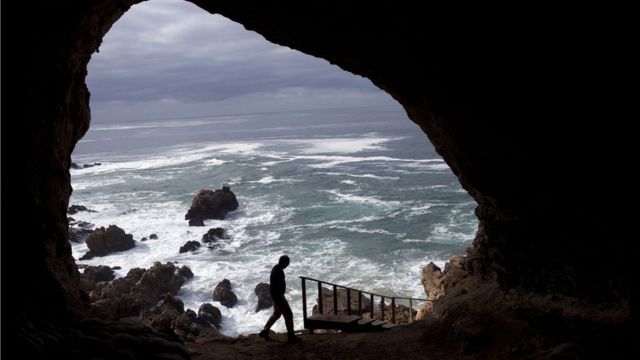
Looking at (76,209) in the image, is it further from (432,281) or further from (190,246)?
(432,281)

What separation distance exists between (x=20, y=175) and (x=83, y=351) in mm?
2731

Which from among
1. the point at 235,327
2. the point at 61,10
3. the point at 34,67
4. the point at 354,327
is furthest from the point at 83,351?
the point at 235,327

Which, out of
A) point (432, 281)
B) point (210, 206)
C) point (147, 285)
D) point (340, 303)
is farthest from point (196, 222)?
point (432, 281)

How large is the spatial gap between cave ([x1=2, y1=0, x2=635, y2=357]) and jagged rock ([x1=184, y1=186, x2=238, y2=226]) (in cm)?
2803

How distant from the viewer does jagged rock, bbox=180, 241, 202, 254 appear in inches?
1198

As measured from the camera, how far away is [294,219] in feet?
119

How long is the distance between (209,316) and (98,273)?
26.6ft

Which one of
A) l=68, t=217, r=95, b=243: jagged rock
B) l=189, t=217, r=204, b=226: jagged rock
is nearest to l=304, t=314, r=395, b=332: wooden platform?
l=189, t=217, r=204, b=226: jagged rock

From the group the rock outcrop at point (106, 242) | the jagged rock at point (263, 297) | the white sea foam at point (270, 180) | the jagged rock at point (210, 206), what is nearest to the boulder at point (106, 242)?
the rock outcrop at point (106, 242)

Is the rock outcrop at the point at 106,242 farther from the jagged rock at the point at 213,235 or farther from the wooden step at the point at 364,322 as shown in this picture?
the wooden step at the point at 364,322

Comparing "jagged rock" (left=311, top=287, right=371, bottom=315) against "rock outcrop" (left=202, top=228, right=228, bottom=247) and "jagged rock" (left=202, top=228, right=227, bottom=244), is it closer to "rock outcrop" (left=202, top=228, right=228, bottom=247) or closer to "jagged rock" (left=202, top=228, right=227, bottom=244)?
"rock outcrop" (left=202, top=228, right=228, bottom=247)

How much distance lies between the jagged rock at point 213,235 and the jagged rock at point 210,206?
162 inches

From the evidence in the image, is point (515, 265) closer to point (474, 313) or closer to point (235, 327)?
point (474, 313)

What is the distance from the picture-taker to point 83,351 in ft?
21.4
